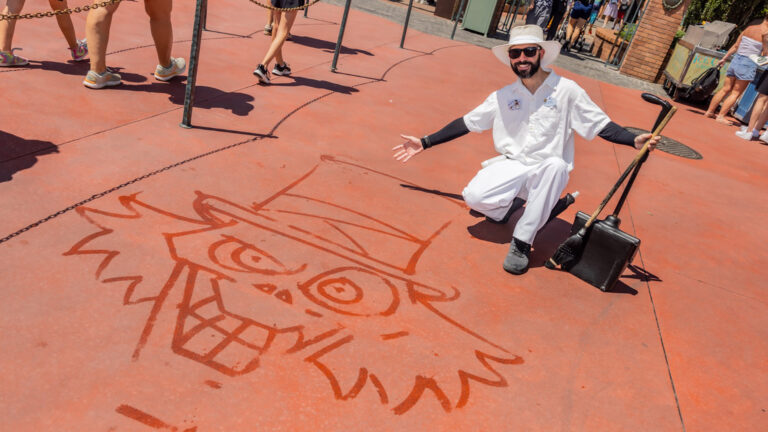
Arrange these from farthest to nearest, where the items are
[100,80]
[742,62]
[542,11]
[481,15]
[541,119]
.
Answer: [481,15] → [542,11] → [742,62] → [100,80] → [541,119]

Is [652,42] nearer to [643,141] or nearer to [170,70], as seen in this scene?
[643,141]

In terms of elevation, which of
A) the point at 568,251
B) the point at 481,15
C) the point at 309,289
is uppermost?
the point at 481,15

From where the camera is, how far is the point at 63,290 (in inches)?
96.4

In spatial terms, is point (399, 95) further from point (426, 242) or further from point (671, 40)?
point (671, 40)

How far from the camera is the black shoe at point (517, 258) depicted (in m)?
3.45

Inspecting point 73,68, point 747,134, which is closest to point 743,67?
point 747,134

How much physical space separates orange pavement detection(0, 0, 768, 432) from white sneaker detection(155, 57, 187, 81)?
0.37ft

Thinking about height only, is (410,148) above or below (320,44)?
above

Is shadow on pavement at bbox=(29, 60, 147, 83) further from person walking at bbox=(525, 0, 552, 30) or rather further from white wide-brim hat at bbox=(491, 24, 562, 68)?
person walking at bbox=(525, 0, 552, 30)

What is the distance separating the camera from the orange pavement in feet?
7.07

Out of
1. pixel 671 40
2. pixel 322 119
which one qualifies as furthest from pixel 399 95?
pixel 671 40

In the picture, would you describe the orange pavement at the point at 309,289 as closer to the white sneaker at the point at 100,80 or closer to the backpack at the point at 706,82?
the white sneaker at the point at 100,80

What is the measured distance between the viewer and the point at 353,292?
288 centimetres

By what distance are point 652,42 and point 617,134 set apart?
1044 centimetres
